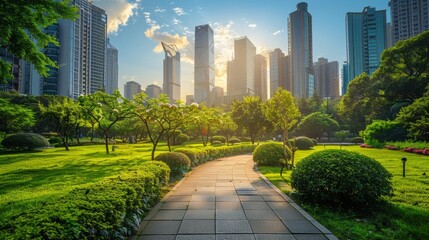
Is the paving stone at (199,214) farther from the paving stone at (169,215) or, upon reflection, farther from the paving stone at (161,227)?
the paving stone at (161,227)

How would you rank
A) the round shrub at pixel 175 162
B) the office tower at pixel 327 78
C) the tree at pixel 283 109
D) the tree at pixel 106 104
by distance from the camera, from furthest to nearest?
the office tower at pixel 327 78, the tree at pixel 106 104, the tree at pixel 283 109, the round shrub at pixel 175 162

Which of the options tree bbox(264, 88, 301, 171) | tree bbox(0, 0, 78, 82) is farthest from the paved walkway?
tree bbox(264, 88, 301, 171)

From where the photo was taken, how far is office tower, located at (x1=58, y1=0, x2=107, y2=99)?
10488 centimetres

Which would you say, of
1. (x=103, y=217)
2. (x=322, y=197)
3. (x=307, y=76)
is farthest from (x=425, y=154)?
(x=307, y=76)

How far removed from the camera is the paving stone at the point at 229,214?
5718 mm

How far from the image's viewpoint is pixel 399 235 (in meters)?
4.66

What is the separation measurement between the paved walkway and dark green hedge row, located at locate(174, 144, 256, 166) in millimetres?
6000

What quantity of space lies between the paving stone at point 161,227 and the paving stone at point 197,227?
0.15 metres

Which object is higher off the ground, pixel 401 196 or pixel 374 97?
pixel 374 97

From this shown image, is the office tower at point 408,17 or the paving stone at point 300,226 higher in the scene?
the office tower at point 408,17

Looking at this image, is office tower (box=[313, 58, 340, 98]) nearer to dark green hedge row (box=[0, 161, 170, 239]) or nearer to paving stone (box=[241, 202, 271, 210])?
paving stone (box=[241, 202, 271, 210])

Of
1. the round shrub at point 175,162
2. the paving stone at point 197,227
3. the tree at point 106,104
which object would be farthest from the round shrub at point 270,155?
the tree at point 106,104

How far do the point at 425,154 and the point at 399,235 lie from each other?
21621 mm

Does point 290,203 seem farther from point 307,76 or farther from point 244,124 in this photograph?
point 307,76
